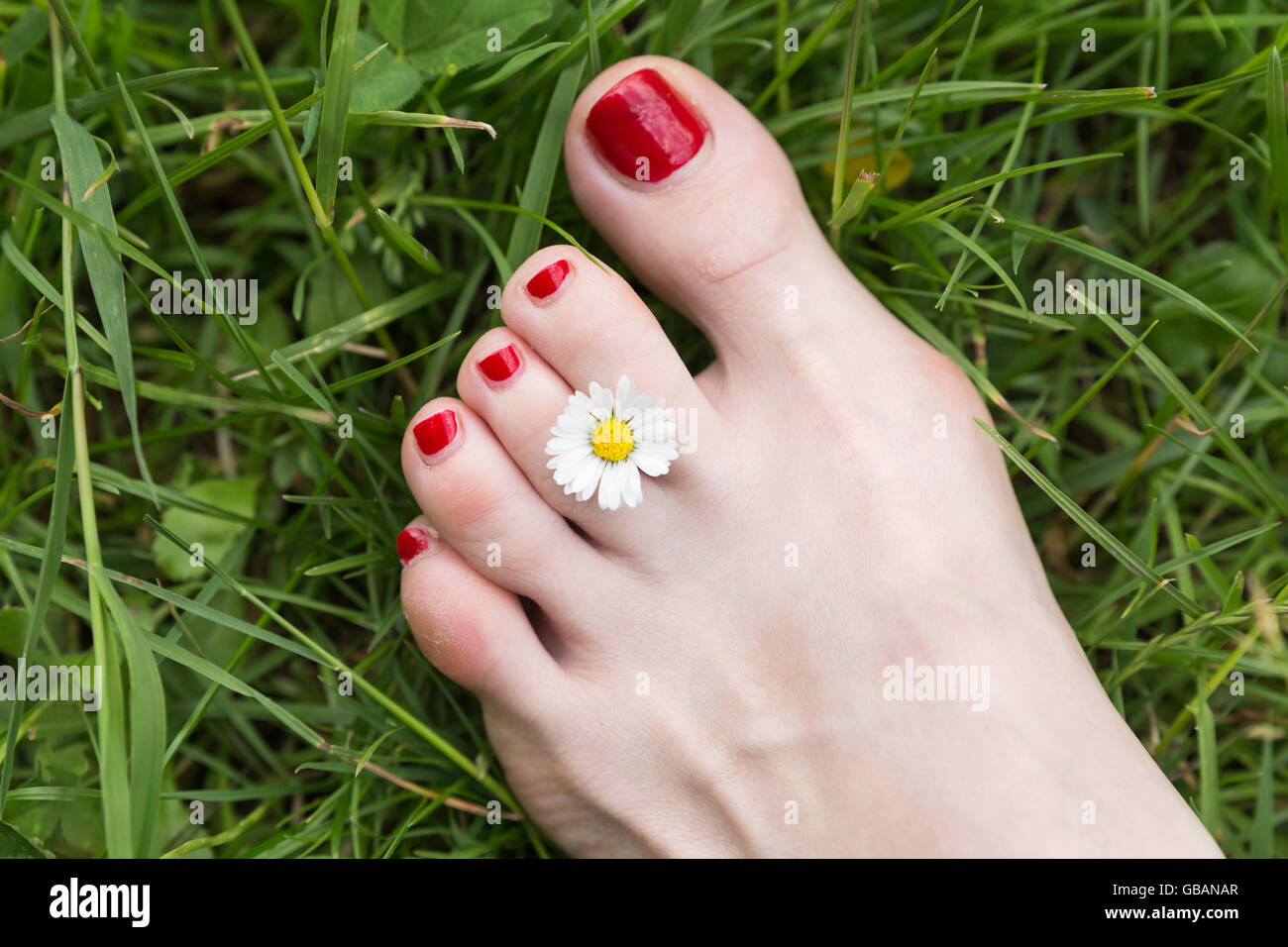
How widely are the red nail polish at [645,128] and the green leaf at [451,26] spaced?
0.11m

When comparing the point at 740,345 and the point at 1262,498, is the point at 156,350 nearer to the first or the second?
the point at 740,345

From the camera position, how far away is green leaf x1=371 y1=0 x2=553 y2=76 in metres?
1.05

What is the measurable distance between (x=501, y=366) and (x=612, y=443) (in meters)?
0.15

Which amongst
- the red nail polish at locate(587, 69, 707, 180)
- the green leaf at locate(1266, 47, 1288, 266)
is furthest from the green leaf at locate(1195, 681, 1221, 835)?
the red nail polish at locate(587, 69, 707, 180)

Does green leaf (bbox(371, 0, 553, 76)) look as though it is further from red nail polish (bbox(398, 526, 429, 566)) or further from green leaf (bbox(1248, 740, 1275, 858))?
green leaf (bbox(1248, 740, 1275, 858))

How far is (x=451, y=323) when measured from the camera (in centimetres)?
121

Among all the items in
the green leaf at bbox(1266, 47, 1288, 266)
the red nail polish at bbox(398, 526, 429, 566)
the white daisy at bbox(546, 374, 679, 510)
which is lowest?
the red nail polish at bbox(398, 526, 429, 566)

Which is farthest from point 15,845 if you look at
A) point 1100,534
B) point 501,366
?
point 1100,534

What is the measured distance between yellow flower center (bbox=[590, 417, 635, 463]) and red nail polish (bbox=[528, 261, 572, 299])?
15 cm

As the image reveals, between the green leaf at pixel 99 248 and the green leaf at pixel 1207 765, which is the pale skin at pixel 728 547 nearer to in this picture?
the green leaf at pixel 1207 765

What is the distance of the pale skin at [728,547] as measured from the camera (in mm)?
1063

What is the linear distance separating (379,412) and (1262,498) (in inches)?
43.0

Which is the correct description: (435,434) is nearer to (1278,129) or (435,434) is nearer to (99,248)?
(99,248)
